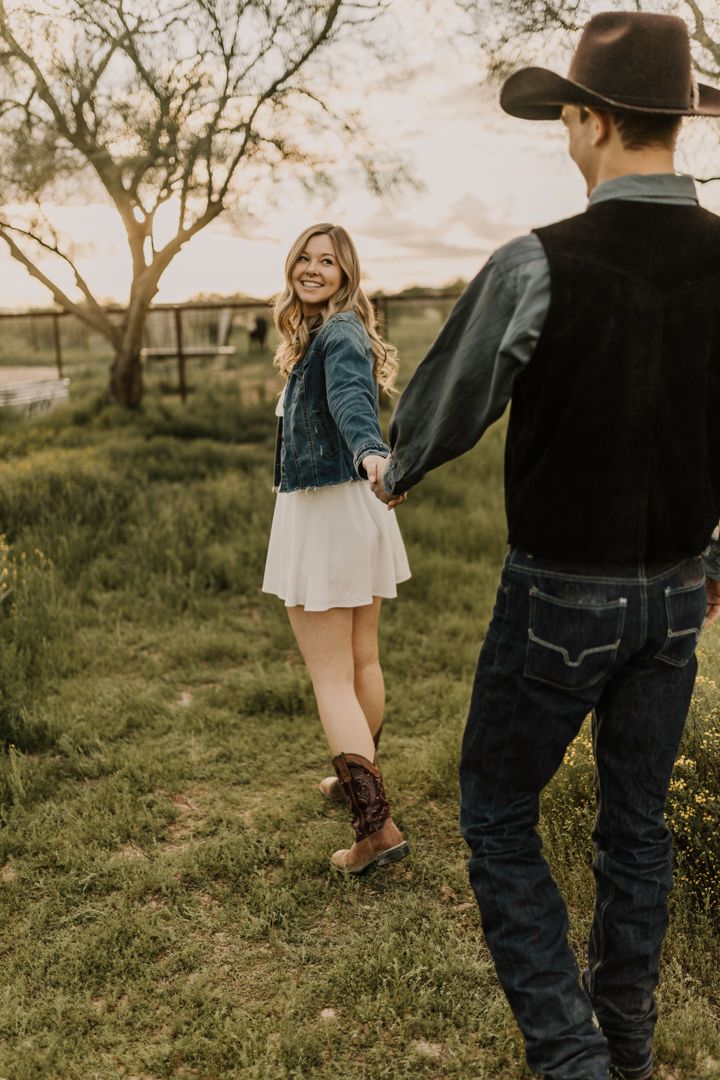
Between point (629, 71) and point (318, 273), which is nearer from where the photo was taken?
point (629, 71)

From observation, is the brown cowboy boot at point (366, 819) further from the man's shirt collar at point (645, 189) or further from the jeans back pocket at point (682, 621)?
the man's shirt collar at point (645, 189)

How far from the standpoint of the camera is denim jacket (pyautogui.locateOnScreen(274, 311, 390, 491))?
294cm

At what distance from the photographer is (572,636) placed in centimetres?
188

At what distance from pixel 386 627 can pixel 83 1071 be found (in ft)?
11.6

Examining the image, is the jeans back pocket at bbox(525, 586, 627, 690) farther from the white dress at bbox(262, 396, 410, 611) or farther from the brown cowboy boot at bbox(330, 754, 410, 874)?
the brown cowboy boot at bbox(330, 754, 410, 874)

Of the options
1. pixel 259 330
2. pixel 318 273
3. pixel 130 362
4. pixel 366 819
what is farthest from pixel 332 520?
pixel 259 330

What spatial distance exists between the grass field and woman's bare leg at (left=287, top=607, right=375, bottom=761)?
0.48 metres

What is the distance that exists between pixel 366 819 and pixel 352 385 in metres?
1.49

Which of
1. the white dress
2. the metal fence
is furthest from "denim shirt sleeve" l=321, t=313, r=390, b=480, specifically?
the metal fence

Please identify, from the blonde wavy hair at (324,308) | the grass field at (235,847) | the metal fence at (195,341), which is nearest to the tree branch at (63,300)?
the metal fence at (195,341)

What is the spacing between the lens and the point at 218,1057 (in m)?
2.47

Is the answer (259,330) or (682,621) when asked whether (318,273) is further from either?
(259,330)

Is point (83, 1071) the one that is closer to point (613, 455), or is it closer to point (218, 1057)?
point (218, 1057)

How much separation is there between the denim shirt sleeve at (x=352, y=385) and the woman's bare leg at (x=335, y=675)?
0.59 metres
